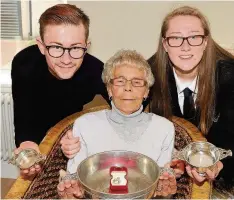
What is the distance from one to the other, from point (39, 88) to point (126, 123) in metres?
0.51

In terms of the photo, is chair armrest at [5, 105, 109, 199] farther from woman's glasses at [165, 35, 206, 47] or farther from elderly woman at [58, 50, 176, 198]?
woman's glasses at [165, 35, 206, 47]

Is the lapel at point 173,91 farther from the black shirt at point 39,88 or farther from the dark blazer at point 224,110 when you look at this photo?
the black shirt at point 39,88

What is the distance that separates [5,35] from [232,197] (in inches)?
74.9

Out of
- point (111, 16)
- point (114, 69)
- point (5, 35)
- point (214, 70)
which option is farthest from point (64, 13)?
point (5, 35)

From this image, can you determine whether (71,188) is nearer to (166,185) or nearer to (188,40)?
(166,185)

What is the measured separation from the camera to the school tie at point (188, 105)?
2.18m

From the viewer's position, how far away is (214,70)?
2127mm

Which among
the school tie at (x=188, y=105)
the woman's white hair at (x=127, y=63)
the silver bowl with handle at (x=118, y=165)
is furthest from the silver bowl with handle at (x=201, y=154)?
the school tie at (x=188, y=105)

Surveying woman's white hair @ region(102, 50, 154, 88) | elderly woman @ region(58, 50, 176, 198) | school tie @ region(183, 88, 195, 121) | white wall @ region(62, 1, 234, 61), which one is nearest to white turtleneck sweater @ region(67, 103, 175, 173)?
elderly woman @ region(58, 50, 176, 198)

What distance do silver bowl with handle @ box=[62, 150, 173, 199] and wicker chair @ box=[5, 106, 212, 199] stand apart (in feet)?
0.45

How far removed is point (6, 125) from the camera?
10.3 feet

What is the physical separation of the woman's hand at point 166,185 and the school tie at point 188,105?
55 centimetres

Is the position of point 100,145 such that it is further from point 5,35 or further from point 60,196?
point 5,35

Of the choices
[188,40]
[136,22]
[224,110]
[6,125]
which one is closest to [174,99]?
[224,110]
